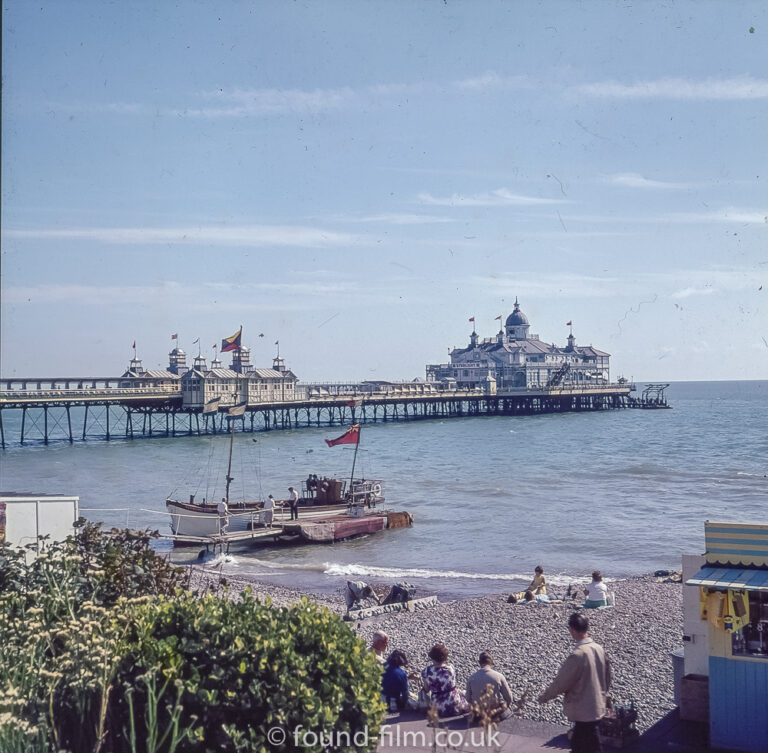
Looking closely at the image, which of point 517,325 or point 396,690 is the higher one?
point 517,325

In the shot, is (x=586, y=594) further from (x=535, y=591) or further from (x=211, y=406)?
(x=211, y=406)

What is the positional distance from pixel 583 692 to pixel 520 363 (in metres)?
126

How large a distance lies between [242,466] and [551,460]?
2189cm

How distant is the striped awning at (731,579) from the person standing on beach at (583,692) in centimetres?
207

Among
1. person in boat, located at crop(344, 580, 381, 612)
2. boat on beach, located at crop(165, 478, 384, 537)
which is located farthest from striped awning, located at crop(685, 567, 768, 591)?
boat on beach, located at crop(165, 478, 384, 537)

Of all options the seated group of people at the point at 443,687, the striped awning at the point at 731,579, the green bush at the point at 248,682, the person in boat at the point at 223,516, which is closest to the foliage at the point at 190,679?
the green bush at the point at 248,682

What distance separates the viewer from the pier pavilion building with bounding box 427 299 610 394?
424 feet

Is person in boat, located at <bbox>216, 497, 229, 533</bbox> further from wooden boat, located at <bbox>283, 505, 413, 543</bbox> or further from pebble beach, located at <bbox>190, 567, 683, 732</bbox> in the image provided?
pebble beach, located at <bbox>190, 567, 683, 732</bbox>

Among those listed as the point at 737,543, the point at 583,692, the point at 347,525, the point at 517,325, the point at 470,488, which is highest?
the point at 517,325

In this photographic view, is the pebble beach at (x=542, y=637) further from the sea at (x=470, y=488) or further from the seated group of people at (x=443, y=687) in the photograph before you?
the sea at (x=470, y=488)

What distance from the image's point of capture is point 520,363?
427 ft

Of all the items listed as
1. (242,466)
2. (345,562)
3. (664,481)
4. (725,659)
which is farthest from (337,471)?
(725,659)

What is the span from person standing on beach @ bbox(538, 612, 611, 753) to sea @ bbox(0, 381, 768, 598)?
183 inches

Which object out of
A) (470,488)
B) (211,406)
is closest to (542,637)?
(470,488)
